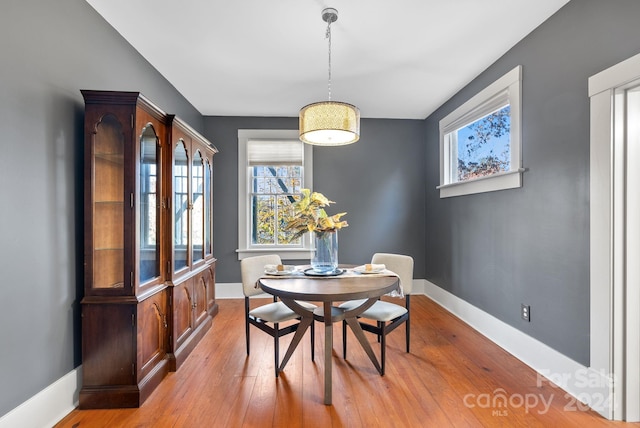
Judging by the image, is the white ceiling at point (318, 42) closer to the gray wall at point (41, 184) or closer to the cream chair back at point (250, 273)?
the gray wall at point (41, 184)

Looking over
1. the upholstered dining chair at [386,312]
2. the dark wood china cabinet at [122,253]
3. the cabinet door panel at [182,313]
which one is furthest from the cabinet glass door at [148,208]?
the upholstered dining chair at [386,312]

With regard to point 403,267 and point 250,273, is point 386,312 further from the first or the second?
point 250,273

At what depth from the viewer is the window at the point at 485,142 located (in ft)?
8.57

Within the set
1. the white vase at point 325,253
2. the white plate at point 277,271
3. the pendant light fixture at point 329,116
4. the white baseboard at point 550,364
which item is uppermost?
the pendant light fixture at point 329,116

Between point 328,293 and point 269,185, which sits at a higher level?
point 269,185

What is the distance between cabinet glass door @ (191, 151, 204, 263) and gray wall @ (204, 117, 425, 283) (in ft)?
3.68

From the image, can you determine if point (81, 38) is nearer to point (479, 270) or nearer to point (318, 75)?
point (318, 75)

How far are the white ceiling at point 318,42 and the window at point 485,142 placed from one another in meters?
0.30

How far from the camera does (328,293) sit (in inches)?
72.5

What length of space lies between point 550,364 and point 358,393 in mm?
1415

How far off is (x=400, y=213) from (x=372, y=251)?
688 mm

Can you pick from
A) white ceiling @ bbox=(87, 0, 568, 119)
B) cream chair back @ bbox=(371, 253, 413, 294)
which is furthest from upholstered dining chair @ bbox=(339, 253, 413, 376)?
white ceiling @ bbox=(87, 0, 568, 119)

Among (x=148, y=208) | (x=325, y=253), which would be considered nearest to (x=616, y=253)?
(x=325, y=253)

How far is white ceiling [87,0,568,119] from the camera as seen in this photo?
6.88 feet
